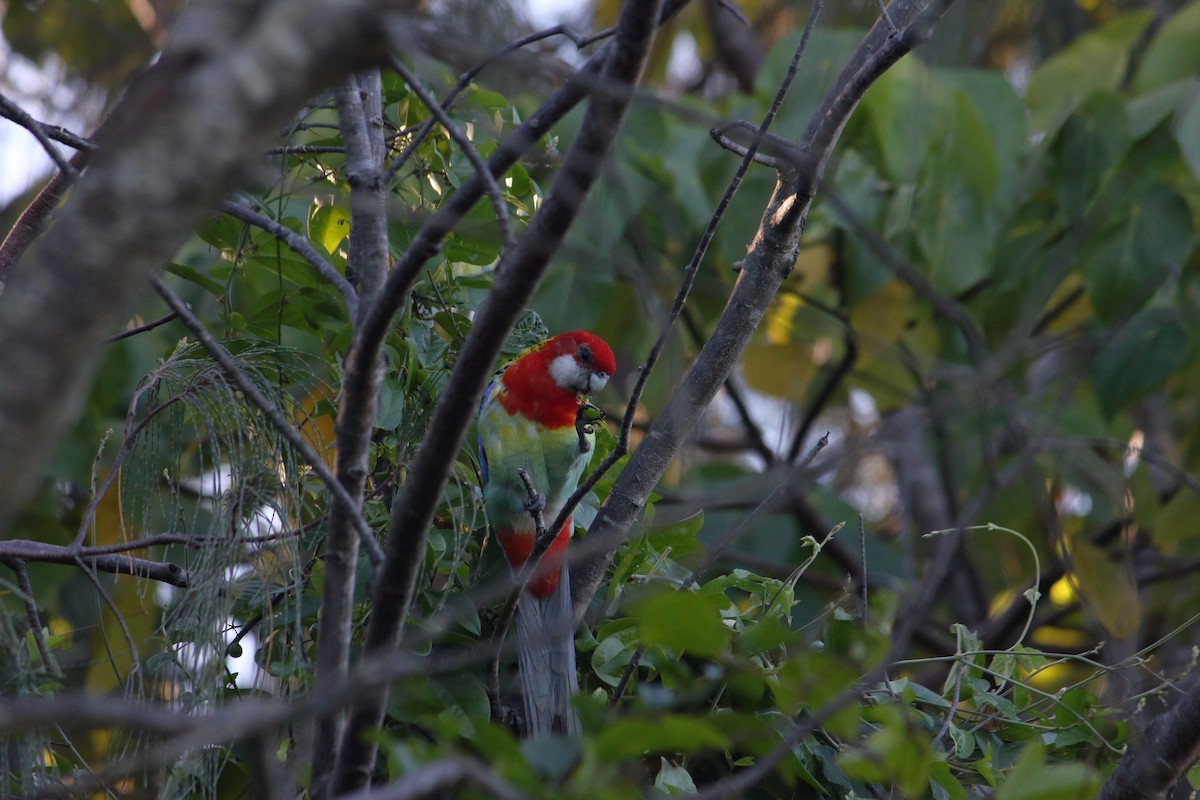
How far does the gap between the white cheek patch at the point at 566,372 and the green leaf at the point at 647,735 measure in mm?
1977

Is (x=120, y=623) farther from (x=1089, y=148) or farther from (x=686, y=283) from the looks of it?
(x=1089, y=148)

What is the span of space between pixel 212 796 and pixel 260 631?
1.06 feet

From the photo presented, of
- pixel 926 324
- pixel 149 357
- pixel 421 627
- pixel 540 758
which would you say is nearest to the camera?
pixel 540 758

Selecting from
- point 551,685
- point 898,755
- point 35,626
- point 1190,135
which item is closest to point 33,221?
point 35,626

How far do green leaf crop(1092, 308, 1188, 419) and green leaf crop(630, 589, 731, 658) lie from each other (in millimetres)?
2908

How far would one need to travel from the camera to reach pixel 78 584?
160 inches

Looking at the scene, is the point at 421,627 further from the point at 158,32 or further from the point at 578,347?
the point at 158,32

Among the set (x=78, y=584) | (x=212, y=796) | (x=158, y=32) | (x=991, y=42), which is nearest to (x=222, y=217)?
(x=212, y=796)

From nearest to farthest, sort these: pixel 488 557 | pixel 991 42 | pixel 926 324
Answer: pixel 488 557, pixel 926 324, pixel 991 42

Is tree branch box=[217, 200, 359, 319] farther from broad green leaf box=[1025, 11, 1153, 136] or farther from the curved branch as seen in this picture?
broad green leaf box=[1025, 11, 1153, 136]

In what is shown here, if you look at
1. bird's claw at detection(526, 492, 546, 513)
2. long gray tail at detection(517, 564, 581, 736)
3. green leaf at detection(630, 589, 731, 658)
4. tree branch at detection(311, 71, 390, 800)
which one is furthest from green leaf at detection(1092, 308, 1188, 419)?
green leaf at detection(630, 589, 731, 658)

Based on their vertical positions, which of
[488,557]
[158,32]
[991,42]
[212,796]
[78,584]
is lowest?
[78,584]

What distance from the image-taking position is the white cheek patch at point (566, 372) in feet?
9.91

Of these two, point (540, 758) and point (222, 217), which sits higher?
point (222, 217)
